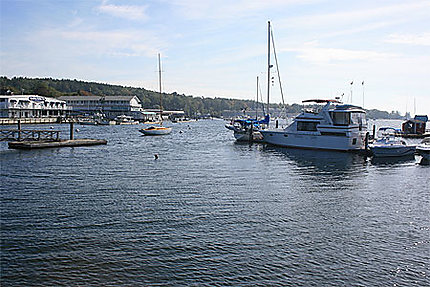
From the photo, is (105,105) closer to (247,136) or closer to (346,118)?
(247,136)

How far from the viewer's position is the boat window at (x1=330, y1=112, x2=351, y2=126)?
48.4 meters

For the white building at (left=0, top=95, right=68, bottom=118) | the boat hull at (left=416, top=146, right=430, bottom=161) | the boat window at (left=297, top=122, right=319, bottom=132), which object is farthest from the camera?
the white building at (left=0, top=95, right=68, bottom=118)

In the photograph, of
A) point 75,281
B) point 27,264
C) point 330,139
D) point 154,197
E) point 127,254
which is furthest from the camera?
point 330,139

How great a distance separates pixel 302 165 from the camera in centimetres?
3609

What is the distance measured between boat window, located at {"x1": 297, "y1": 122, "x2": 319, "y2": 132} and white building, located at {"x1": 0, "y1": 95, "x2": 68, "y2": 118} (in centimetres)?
10313

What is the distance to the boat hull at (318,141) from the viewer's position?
1912 inches

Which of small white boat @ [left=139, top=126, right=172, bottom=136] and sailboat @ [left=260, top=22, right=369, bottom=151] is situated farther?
small white boat @ [left=139, top=126, right=172, bottom=136]

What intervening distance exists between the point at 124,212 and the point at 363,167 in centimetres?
2529

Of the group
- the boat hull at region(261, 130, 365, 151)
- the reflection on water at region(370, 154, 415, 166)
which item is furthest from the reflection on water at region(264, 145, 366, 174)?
the reflection on water at region(370, 154, 415, 166)

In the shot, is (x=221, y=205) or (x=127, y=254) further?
(x=221, y=205)

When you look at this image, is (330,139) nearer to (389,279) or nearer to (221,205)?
(221,205)

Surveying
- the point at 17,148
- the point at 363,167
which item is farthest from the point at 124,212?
the point at 17,148

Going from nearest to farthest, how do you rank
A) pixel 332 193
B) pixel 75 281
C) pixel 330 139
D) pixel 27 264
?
pixel 75 281 < pixel 27 264 < pixel 332 193 < pixel 330 139

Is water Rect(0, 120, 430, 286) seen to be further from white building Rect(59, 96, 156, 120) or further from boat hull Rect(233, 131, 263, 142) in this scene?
white building Rect(59, 96, 156, 120)
